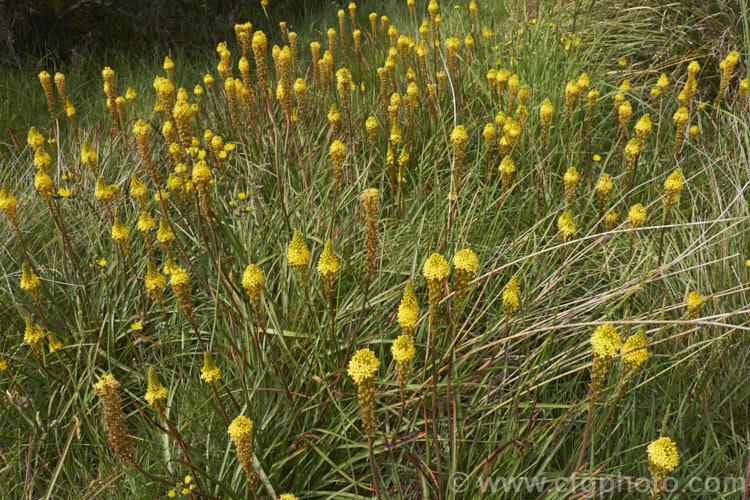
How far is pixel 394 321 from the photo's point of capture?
2332 millimetres

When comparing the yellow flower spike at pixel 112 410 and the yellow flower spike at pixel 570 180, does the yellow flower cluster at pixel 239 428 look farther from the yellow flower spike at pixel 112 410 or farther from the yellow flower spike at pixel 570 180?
the yellow flower spike at pixel 570 180

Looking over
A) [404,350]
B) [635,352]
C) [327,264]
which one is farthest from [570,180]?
[404,350]

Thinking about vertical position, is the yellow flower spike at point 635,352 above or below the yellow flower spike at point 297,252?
below

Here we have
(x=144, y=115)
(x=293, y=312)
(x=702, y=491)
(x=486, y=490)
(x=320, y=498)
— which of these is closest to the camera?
(x=486, y=490)

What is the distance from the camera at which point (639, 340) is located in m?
1.45

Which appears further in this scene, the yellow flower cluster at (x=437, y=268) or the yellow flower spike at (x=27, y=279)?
the yellow flower spike at (x=27, y=279)

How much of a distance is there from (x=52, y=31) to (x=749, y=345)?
7136 mm

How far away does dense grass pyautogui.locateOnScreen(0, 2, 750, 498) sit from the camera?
5.97ft

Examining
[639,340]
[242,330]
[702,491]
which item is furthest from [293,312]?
[702,491]

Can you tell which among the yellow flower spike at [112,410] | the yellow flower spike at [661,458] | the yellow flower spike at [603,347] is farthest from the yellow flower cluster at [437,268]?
the yellow flower spike at [112,410]

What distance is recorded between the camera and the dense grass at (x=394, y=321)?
5.97 feet

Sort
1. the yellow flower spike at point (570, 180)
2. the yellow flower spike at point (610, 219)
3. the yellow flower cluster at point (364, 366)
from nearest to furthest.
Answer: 1. the yellow flower cluster at point (364, 366)
2. the yellow flower spike at point (570, 180)
3. the yellow flower spike at point (610, 219)

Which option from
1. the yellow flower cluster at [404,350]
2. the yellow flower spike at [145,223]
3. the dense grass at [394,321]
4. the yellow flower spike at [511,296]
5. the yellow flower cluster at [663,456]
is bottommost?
the dense grass at [394,321]

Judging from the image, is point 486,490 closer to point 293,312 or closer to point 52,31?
point 293,312
